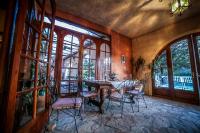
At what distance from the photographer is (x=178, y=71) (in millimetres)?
4066

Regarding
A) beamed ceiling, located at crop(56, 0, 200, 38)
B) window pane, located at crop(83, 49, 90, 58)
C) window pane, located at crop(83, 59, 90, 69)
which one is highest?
beamed ceiling, located at crop(56, 0, 200, 38)

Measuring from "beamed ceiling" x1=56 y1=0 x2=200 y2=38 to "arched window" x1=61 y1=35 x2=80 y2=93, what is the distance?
3.58 feet

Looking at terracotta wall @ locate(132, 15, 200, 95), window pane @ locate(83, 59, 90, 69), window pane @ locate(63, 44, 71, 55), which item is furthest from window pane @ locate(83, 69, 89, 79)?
terracotta wall @ locate(132, 15, 200, 95)

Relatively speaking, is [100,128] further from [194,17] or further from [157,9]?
[194,17]

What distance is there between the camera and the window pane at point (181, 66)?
379cm

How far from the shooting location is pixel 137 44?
18.8 feet

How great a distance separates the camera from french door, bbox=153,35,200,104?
143 inches

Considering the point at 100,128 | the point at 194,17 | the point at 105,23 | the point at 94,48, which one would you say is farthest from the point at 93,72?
the point at 194,17

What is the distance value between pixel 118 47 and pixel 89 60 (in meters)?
1.92

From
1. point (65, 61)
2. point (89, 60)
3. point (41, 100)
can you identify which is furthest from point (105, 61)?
point (41, 100)

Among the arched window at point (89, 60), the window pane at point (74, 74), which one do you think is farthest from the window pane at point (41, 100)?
the arched window at point (89, 60)

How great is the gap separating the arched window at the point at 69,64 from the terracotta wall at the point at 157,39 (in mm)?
3526

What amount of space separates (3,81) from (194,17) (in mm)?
5665

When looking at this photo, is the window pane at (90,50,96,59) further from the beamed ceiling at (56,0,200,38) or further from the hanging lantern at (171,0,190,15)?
the hanging lantern at (171,0,190,15)
